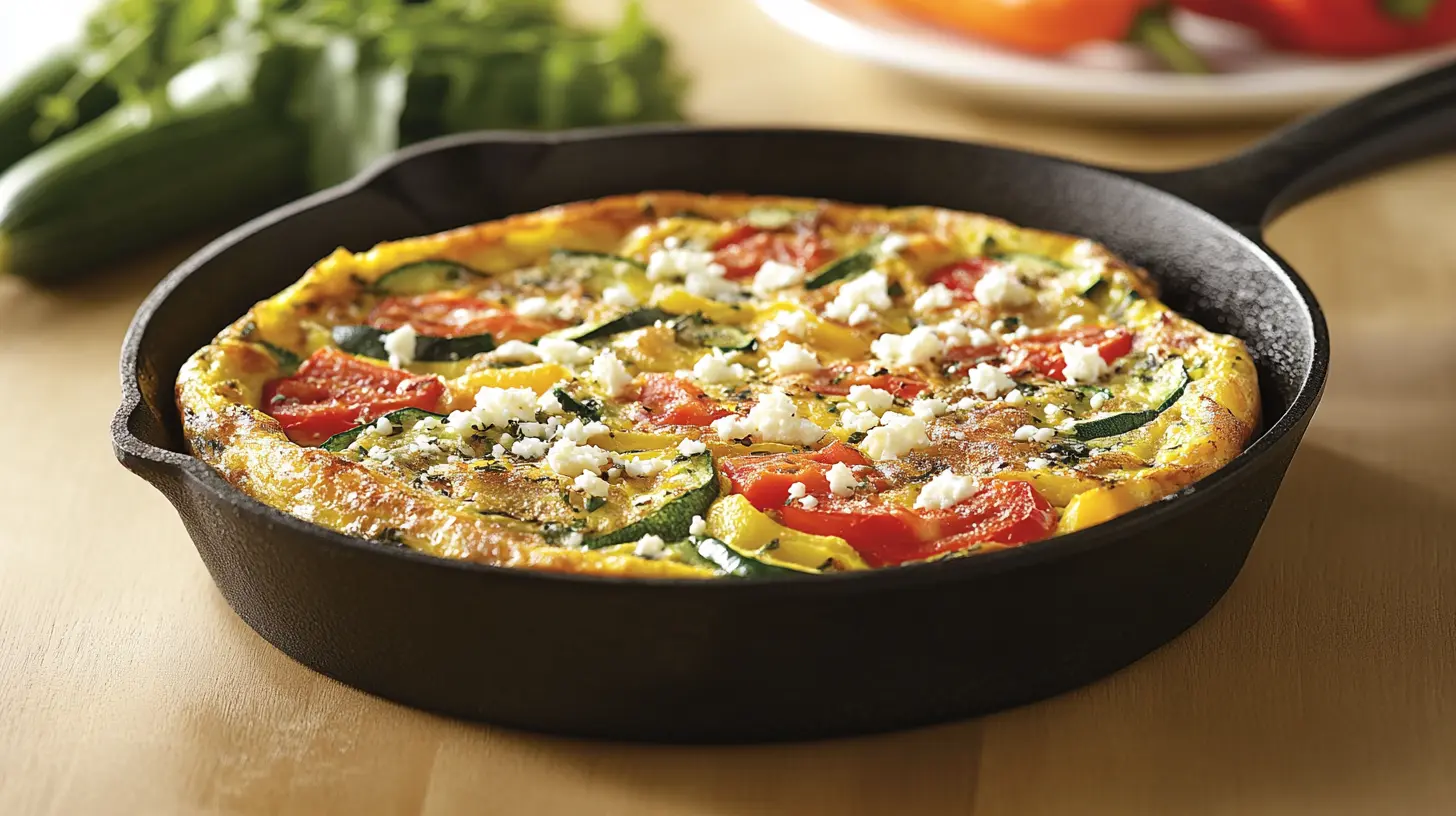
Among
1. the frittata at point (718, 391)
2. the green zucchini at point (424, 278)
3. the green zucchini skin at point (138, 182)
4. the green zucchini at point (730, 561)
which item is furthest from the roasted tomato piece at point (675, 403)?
the green zucchini skin at point (138, 182)

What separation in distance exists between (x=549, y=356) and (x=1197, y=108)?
2971 millimetres

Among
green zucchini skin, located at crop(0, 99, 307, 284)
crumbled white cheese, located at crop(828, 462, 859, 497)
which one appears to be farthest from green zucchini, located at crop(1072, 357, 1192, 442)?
green zucchini skin, located at crop(0, 99, 307, 284)

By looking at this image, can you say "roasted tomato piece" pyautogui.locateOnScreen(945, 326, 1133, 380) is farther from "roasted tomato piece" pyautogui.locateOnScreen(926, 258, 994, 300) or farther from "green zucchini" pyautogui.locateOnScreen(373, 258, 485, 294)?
"green zucchini" pyautogui.locateOnScreen(373, 258, 485, 294)

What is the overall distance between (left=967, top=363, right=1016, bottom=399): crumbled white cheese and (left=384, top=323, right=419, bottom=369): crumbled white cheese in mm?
1205

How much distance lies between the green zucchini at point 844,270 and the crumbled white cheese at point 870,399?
676 mm

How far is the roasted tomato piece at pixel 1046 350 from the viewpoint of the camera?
3.45m

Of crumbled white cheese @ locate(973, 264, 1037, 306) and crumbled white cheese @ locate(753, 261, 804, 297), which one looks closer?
crumbled white cheese @ locate(973, 264, 1037, 306)

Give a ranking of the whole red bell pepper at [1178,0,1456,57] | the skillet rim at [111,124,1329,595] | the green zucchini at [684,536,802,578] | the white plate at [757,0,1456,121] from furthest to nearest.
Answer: the whole red bell pepper at [1178,0,1456,57] → the white plate at [757,0,1456,121] → the green zucchini at [684,536,802,578] → the skillet rim at [111,124,1329,595]

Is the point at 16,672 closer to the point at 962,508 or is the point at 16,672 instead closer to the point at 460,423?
the point at 460,423

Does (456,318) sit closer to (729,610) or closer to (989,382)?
(989,382)

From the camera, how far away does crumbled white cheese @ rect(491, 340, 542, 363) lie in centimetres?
349

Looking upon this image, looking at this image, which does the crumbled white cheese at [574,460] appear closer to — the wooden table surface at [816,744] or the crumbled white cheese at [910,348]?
the wooden table surface at [816,744]

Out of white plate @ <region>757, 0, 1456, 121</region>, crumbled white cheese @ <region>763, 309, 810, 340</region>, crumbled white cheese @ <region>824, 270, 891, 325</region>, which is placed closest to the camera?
crumbled white cheese @ <region>763, 309, 810, 340</region>

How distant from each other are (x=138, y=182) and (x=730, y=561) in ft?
9.85
